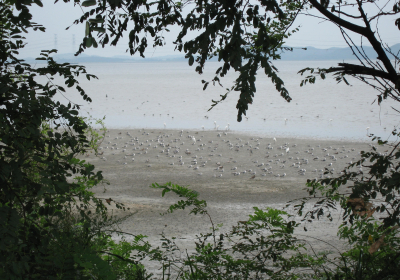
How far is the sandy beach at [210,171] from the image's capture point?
8.15m

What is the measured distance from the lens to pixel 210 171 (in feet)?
39.5

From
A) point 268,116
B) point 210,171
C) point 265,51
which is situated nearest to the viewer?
point 265,51

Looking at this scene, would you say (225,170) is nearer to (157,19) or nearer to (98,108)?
(157,19)

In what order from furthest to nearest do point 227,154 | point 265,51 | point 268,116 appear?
1. point 268,116
2. point 227,154
3. point 265,51

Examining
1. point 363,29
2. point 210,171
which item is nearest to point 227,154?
point 210,171

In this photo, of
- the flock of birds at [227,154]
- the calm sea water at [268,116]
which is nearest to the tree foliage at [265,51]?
the flock of birds at [227,154]

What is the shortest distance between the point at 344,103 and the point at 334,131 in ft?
42.5

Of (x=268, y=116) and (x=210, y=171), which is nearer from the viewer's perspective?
(x=210, y=171)

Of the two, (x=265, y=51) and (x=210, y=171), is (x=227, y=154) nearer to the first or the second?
(x=210, y=171)

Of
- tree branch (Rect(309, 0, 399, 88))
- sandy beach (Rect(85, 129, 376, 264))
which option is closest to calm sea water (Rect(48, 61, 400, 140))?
sandy beach (Rect(85, 129, 376, 264))

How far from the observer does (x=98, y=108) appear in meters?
29.5

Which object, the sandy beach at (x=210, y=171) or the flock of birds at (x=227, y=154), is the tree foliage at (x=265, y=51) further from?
the flock of birds at (x=227, y=154)

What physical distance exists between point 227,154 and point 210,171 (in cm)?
207

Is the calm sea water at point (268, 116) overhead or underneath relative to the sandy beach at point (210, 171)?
overhead
